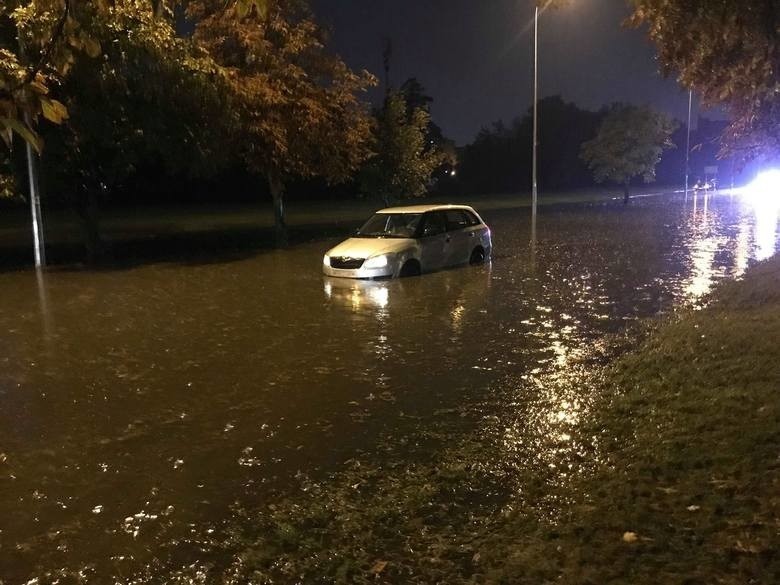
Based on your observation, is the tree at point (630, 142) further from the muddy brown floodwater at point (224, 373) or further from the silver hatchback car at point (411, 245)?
the silver hatchback car at point (411, 245)

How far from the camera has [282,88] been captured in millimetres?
21578

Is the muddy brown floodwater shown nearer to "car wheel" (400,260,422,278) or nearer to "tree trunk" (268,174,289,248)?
"car wheel" (400,260,422,278)

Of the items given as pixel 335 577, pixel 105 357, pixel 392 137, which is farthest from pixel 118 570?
pixel 392 137

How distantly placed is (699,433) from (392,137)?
2719 centimetres

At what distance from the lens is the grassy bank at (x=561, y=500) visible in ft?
13.2

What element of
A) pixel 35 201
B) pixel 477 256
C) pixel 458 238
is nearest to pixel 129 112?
pixel 35 201

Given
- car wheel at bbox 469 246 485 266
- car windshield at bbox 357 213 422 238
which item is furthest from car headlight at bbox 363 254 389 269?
car wheel at bbox 469 246 485 266

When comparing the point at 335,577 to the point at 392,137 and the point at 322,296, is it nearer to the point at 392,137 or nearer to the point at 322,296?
the point at 322,296

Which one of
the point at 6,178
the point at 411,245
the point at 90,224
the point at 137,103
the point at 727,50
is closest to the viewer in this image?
the point at 727,50

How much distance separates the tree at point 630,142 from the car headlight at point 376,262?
1778 inches

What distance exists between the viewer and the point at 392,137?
31.8 metres

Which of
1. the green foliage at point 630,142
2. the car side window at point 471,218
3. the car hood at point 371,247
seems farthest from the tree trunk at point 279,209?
the green foliage at point 630,142

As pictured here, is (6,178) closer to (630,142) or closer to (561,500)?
(561,500)

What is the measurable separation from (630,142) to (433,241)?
147ft
